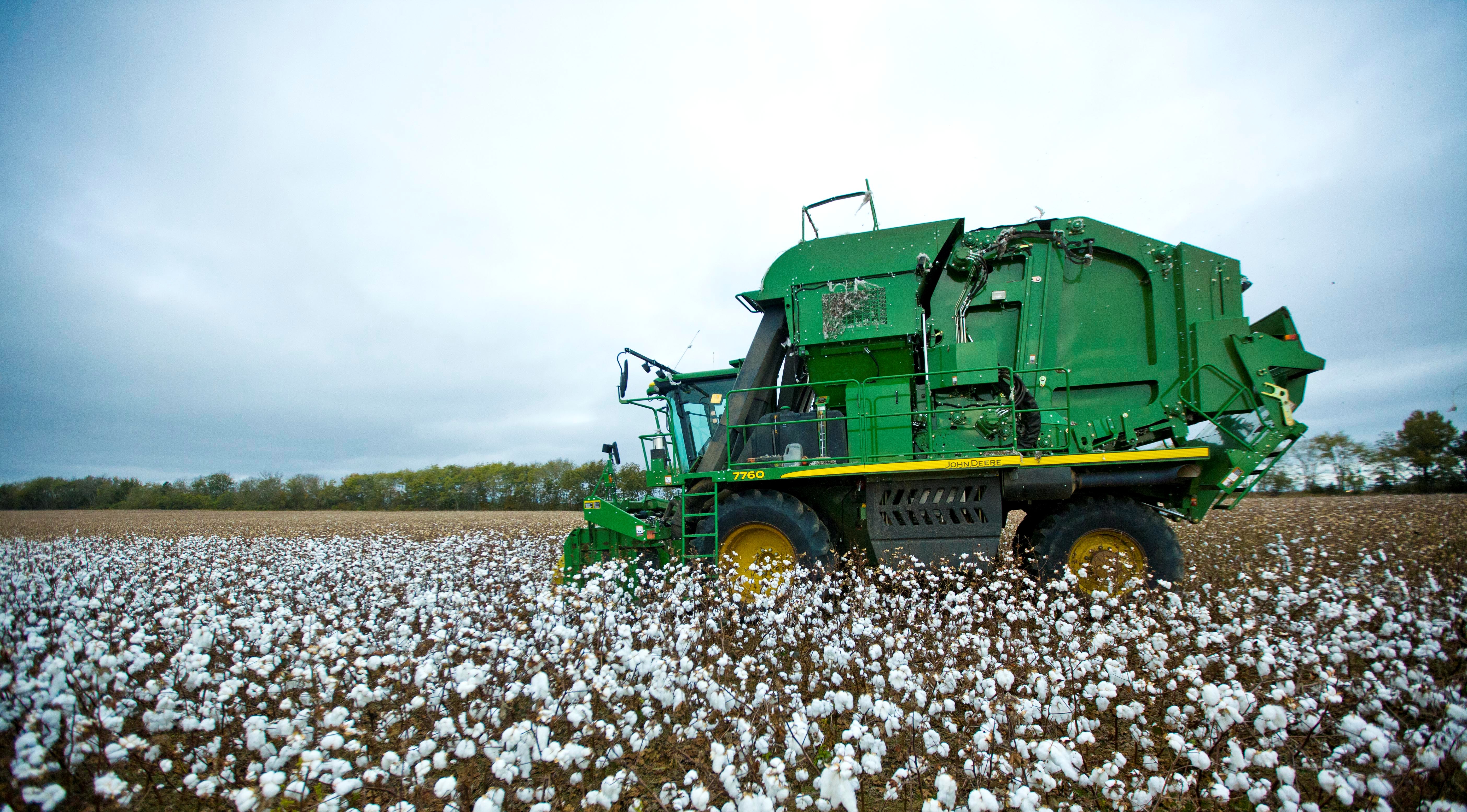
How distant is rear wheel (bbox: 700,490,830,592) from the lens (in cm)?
743

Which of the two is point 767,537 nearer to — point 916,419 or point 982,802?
point 916,419

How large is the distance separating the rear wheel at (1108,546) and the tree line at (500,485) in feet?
4.91

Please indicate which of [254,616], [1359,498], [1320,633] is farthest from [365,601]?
[1359,498]

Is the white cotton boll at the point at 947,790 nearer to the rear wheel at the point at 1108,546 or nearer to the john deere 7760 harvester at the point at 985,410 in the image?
the john deere 7760 harvester at the point at 985,410

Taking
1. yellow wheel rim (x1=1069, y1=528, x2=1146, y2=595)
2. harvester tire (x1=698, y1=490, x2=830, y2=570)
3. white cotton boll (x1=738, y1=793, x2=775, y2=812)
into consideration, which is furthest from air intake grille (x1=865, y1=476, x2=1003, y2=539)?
white cotton boll (x1=738, y1=793, x2=775, y2=812)

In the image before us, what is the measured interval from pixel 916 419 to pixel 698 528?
3174mm

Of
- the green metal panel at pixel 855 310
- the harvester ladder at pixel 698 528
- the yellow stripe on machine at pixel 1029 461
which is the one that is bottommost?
the harvester ladder at pixel 698 528

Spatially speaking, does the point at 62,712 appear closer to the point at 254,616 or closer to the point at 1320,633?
the point at 254,616

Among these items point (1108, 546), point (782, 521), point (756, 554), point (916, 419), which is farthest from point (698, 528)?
point (1108, 546)

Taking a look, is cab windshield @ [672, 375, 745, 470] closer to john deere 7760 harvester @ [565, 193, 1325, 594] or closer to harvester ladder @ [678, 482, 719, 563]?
john deere 7760 harvester @ [565, 193, 1325, 594]

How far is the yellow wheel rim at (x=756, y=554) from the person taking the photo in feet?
24.7

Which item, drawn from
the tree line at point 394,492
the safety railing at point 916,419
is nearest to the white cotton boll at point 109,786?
the safety railing at point 916,419

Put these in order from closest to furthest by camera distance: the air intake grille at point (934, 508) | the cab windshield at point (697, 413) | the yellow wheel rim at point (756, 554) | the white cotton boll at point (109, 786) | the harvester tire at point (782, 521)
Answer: the white cotton boll at point (109, 786)
the air intake grille at point (934, 508)
the harvester tire at point (782, 521)
the yellow wheel rim at point (756, 554)
the cab windshield at point (697, 413)

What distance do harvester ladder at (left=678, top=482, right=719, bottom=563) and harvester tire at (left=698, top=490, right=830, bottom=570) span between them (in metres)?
0.08
